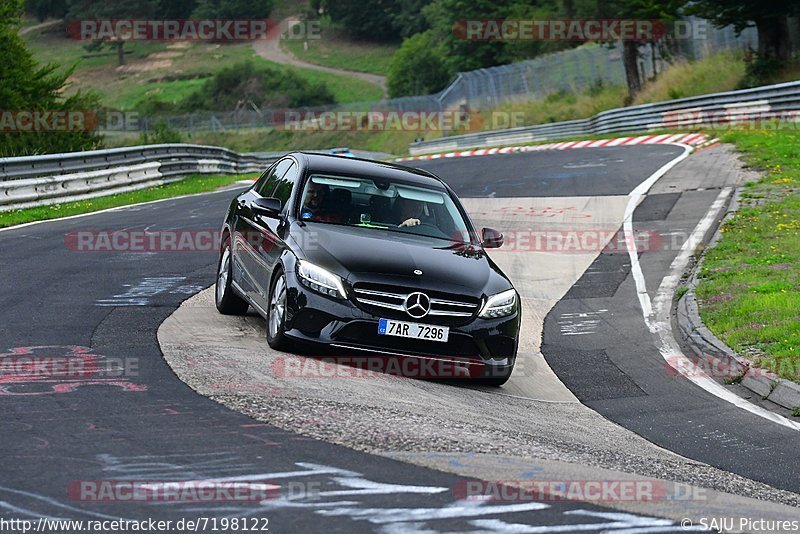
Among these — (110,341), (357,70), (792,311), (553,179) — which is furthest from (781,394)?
(357,70)

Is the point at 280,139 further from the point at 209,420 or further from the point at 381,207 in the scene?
the point at 209,420

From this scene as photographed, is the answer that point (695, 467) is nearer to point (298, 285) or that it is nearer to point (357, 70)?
point (298, 285)

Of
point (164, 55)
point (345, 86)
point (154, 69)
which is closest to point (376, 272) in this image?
point (345, 86)

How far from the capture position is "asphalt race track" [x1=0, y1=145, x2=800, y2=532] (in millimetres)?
5410

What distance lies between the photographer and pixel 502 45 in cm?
9056

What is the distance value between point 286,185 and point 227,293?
128 cm

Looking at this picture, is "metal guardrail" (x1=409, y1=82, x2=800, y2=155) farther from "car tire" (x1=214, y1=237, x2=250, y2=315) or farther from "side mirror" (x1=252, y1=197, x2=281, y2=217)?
"side mirror" (x1=252, y1=197, x2=281, y2=217)

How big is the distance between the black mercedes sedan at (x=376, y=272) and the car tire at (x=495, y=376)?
0.01m

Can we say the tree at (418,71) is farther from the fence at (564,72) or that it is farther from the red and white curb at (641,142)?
the red and white curb at (641,142)

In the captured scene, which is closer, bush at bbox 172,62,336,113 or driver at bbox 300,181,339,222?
driver at bbox 300,181,339,222

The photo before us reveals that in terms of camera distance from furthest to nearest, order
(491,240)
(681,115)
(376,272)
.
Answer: (681,115) < (491,240) < (376,272)

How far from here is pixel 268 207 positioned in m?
10.4

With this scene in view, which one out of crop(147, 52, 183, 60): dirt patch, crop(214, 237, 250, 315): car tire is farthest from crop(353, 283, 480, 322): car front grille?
crop(147, 52, 183, 60): dirt patch

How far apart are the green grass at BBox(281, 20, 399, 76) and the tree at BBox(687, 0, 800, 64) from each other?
3696 inches
